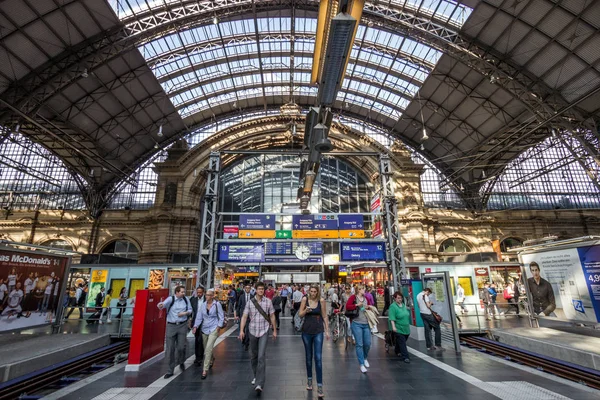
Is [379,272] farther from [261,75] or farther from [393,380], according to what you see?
[261,75]

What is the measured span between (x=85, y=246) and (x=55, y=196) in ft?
25.3

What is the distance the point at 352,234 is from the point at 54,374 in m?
11.8

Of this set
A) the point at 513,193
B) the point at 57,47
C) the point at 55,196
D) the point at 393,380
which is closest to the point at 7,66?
the point at 57,47

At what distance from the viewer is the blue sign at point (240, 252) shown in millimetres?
13641

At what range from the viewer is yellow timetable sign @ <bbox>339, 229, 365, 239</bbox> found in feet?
47.9

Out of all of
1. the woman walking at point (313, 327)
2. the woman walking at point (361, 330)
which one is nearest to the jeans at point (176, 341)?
the woman walking at point (313, 327)

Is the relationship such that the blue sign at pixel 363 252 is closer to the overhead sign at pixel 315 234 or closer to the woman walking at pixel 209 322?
the overhead sign at pixel 315 234

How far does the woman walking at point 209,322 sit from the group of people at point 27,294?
5898 mm

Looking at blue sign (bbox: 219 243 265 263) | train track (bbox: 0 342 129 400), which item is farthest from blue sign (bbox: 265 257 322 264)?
train track (bbox: 0 342 129 400)

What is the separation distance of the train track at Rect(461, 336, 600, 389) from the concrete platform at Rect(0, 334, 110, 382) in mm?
11279

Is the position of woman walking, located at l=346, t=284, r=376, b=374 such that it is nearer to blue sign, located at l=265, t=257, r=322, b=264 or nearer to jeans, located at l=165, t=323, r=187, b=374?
jeans, located at l=165, t=323, r=187, b=374

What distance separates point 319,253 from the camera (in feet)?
54.1

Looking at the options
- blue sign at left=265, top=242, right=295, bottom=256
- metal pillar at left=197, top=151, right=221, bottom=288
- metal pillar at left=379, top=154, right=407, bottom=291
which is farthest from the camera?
blue sign at left=265, top=242, right=295, bottom=256

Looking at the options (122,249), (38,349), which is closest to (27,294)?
(38,349)
